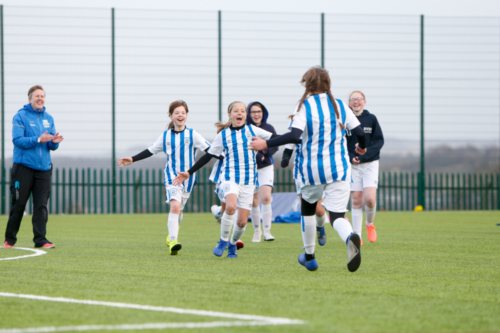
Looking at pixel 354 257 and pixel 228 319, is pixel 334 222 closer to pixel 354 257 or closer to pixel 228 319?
pixel 354 257

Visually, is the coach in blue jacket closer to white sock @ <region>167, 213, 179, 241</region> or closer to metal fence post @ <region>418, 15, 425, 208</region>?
white sock @ <region>167, 213, 179, 241</region>

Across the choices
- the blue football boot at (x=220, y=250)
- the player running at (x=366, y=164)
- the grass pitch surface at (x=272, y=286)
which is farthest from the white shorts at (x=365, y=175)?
the blue football boot at (x=220, y=250)

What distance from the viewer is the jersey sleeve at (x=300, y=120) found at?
546 cm

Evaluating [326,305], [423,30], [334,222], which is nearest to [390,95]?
[423,30]

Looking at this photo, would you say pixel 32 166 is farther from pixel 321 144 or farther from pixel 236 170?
pixel 321 144

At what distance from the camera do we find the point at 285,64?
22.4 metres

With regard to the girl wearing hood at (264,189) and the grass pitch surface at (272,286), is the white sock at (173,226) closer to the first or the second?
the grass pitch surface at (272,286)

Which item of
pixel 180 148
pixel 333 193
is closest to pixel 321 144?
pixel 333 193

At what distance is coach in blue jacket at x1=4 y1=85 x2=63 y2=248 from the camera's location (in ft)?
27.1

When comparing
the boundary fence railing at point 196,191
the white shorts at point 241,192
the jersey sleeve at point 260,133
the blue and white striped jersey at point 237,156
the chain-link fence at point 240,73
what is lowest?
the boundary fence railing at point 196,191

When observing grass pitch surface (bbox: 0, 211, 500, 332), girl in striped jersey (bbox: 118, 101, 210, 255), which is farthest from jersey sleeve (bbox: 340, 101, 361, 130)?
girl in striped jersey (bbox: 118, 101, 210, 255)

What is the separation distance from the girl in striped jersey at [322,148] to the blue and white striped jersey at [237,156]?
1.51m

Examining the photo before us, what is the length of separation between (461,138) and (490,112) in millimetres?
1383

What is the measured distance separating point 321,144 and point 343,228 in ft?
2.36
